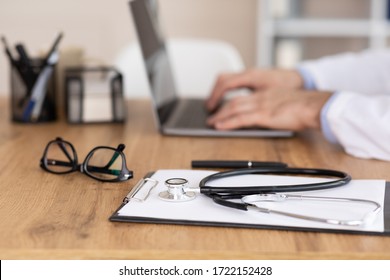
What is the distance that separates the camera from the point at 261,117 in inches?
49.3

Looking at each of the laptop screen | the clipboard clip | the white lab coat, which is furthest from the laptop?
the clipboard clip

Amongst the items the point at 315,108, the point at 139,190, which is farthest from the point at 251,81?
the point at 139,190

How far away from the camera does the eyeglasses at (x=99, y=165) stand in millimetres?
906

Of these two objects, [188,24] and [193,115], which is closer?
[193,115]

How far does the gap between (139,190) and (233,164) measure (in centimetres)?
22

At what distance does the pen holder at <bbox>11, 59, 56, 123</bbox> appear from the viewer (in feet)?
4.53

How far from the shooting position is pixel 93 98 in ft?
4.57

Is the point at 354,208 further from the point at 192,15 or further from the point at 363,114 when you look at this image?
the point at 192,15

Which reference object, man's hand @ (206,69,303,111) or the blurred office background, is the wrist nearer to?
man's hand @ (206,69,303,111)

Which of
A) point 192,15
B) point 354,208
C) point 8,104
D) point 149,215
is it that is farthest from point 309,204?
point 192,15

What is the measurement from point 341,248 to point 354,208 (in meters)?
0.12

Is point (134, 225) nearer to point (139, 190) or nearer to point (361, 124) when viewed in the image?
point (139, 190)

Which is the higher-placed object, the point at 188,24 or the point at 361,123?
the point at 361,123

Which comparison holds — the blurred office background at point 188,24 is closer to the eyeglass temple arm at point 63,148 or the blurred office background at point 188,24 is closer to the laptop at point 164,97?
the laptop at point 164,97
